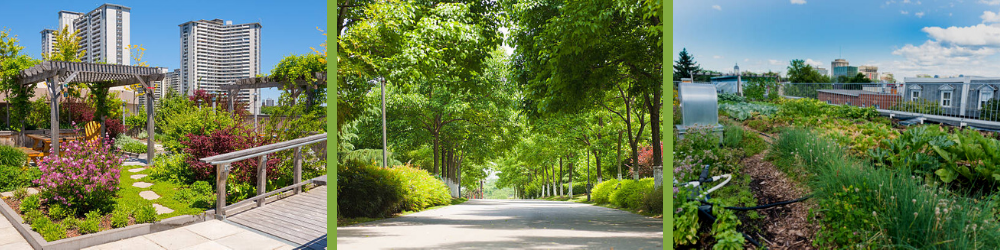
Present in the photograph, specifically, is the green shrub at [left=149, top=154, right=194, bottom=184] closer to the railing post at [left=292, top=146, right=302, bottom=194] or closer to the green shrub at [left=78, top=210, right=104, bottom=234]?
the green shrub at [left=78, top=210, right=104, bottom=234]

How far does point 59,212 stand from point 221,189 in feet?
6.57

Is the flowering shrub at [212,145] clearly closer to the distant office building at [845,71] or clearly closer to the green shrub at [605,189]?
the green shrub at [605,189]

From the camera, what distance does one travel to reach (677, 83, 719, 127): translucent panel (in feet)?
10.9

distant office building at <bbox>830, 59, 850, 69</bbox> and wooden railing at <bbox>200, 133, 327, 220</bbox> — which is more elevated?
distant office building at <bbox>830, 59, 850, 69</bbox>

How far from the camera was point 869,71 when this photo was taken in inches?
125

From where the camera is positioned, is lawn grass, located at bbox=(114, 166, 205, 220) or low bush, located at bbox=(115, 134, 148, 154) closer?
lawn grass, located at bbox=(114, 166, 205, 220)

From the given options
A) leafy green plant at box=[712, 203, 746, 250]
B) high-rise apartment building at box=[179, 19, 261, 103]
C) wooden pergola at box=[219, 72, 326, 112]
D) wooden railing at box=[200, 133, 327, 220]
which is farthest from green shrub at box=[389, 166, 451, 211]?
high-rise apartment building at box=[179, 19, 261, 103]

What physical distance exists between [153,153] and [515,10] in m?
7.75

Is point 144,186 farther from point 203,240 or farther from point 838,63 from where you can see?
point 838,63

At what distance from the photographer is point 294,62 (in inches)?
229

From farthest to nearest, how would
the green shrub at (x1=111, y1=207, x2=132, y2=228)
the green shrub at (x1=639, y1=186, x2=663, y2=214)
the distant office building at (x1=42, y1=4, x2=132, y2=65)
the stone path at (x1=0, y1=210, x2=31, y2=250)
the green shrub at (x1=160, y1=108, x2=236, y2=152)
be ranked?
1. the green shrub at (x1=160, y1=108, x2=236, y2=152)
2. the distant office building at (x1=42, y1=4, x2=132, y2=65)
3. the green shrub at (x1=111, y1=207, x2=132, y2=228)
4. the stone path at (x1=0, y1=210, x2=31, y2=250)
5. the green shrub at (x1=639, y1=186, x2=663, y2=214)

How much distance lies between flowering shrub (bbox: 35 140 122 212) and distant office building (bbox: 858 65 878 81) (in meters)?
8.11

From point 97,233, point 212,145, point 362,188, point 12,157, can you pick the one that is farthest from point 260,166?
point 12,157

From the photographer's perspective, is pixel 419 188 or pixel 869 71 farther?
pixel 419 188
